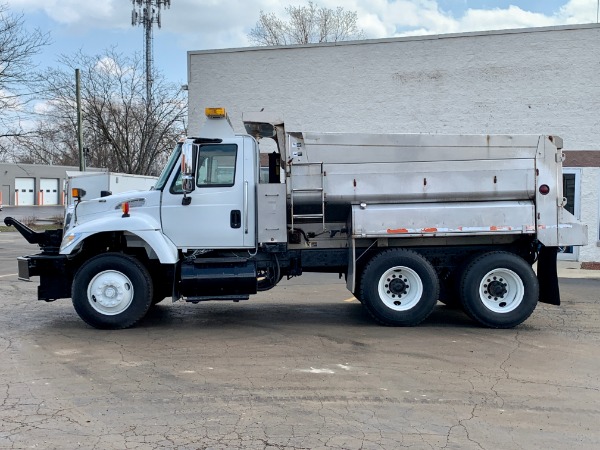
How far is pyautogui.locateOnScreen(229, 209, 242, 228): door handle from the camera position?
8305mm

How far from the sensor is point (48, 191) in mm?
75188

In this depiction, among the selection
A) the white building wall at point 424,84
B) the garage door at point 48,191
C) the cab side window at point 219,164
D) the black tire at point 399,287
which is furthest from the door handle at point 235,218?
the garage door at point 48,191

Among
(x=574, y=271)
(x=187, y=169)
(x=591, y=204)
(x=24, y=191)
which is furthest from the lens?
(x=24, y=191)

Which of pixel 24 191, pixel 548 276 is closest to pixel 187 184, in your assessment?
pixel 548 276

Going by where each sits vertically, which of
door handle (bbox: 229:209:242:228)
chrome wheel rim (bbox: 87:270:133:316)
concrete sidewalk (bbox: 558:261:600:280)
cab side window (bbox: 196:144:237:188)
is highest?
cab side window (bbox: 196:144:237:188)

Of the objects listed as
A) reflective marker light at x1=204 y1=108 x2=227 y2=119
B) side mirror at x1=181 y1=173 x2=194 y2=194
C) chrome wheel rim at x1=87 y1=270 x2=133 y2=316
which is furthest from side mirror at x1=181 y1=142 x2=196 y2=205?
chrome wheel rim at x1=87 y1=270 x2=133 y2=316

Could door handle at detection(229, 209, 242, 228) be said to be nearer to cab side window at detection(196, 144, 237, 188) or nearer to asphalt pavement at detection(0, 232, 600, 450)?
cab side window at detection(196, 144, 237, 188)

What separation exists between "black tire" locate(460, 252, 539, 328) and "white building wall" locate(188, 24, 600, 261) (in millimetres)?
9324

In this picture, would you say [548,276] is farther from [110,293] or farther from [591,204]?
[591,204]

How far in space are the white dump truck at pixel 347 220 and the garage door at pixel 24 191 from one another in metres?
69.7

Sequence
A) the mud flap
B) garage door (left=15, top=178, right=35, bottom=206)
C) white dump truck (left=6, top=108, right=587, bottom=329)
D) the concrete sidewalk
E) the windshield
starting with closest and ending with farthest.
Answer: white dump truck (left=6, top=108, right=587, bottom=329) → the windshield → the mud flap → the concrete sidewalk → garage door (left=15, top=178, right=35, bottom=206)

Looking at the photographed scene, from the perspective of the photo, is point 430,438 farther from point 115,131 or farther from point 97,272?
point 115,131

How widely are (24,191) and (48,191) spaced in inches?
133

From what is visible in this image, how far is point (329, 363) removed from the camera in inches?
260
